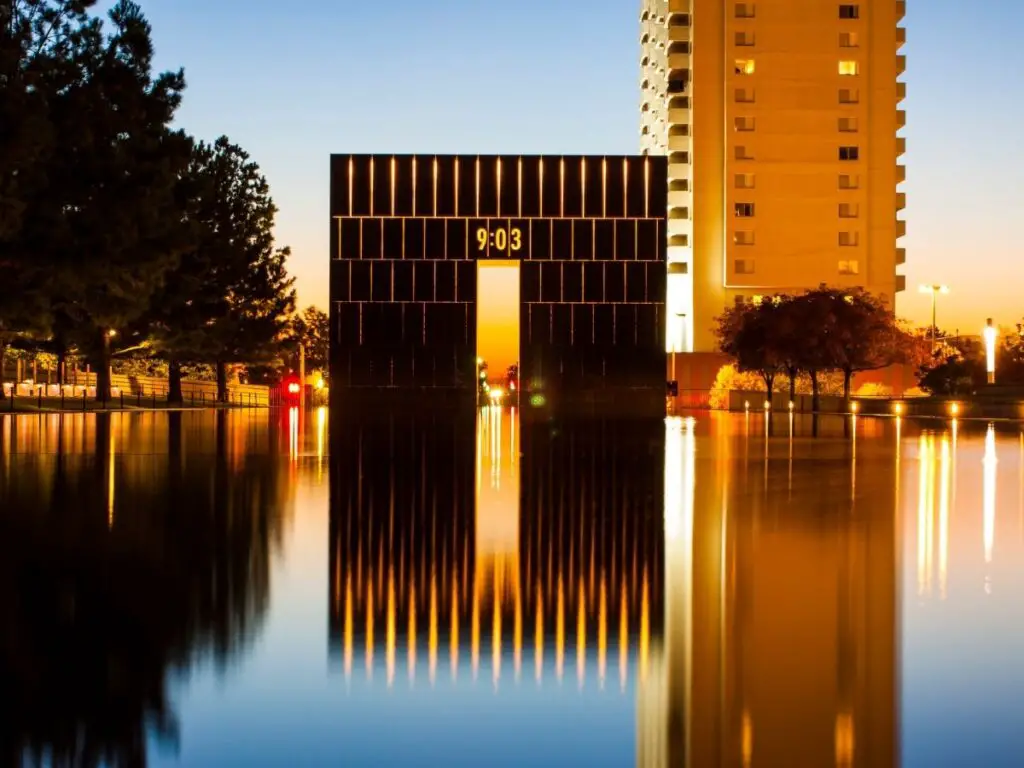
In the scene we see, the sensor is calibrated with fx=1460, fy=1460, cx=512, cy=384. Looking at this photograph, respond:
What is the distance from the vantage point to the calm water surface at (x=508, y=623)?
21.6ft

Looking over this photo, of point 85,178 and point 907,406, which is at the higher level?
point 85,178

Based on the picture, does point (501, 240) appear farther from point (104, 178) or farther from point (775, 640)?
point (775, 640)

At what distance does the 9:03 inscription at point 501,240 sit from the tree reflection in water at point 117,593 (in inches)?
3404

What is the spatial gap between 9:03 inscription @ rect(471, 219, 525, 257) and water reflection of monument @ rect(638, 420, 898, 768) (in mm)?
91800

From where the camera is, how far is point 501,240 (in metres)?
110

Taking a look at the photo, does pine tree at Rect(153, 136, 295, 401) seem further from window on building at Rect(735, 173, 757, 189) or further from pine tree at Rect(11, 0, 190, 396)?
window on building at Rect(735, 173, 757, 189)

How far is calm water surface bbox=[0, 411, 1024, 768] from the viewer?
6.59m

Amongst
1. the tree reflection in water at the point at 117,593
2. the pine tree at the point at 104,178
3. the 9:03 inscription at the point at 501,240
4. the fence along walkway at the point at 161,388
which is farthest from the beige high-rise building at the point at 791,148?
the tree reflection in water at the point at 117,593

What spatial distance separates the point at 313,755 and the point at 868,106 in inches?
4689

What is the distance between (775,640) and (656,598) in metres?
1.85

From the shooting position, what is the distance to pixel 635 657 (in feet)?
28.0

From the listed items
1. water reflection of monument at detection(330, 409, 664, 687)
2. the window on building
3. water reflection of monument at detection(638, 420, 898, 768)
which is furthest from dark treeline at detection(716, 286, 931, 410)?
water reflection of monument at detection(638, 420, 898, 768)

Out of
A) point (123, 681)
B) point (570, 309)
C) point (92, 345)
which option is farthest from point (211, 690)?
point (570, 309)

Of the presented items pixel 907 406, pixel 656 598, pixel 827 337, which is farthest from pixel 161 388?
pixel 656 598
